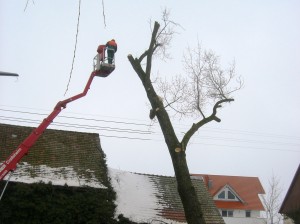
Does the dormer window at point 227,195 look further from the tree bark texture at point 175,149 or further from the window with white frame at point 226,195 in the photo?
the tree bark texture at point 175,149

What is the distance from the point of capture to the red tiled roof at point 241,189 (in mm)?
37844

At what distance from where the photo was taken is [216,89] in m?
12.3

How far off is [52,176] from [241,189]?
28639mm

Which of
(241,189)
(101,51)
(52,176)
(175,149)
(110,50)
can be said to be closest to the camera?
(175,149)

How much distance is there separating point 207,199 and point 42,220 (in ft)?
30.3

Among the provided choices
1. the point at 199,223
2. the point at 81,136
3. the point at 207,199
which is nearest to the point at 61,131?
the point at 81,136

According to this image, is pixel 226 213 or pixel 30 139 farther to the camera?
pixel 226 213

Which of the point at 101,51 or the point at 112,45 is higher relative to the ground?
the point at 112,45

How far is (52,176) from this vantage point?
50.3 ft

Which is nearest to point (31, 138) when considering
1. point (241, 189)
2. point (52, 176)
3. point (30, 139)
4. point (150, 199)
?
point (30, 139)

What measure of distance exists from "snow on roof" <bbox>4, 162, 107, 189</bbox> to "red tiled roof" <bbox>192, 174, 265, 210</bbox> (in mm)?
24211

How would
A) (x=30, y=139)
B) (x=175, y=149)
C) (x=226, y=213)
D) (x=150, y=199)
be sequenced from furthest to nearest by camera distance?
1. (x=226, y=213)
2. (x=150, y=199)
3. (x=30, y=139)
4. (x=175, y=149)

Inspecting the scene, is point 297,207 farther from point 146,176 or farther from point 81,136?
point 81,136

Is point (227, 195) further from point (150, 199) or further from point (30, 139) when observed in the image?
point (30, 139)
